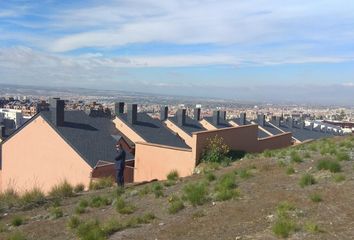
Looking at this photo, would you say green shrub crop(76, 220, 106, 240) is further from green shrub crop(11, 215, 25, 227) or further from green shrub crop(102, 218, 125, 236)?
green shrub crop(11, 215, 25, 227)

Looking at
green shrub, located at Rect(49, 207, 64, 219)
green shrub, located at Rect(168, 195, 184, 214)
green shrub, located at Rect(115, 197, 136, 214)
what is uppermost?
green shrub, located at Rect(168, 195, 184, 214)

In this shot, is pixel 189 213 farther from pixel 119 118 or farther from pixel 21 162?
pixel 119 118

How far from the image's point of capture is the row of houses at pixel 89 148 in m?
19.9

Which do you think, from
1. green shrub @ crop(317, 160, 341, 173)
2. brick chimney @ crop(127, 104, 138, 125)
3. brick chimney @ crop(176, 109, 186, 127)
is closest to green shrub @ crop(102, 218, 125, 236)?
green shrub @ crop(317, 160, 341, 173)

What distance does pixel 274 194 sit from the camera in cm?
993

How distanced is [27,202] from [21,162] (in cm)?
1318

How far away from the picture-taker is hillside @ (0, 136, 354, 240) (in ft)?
25.9

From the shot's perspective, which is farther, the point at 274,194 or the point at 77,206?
the point at 77,206

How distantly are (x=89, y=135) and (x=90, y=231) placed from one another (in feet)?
56.6

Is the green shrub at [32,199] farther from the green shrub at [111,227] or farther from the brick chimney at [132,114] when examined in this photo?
the brick chimney at [132,114]

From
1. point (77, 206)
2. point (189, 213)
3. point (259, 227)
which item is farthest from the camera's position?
point (77, 206)

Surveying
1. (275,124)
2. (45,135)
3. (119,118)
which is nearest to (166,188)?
(45,135)

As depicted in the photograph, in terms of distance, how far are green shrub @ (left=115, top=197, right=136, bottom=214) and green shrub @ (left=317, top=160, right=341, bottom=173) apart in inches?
199

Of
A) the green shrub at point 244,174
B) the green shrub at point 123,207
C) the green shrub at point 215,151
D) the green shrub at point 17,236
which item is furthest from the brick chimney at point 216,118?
the green shrub at point 17,236
